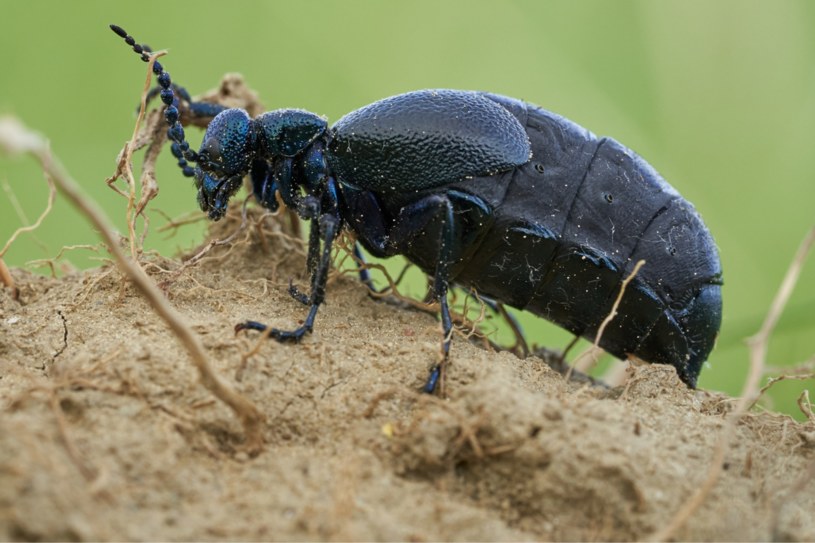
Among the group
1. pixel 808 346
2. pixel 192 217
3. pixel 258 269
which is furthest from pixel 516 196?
pixel 808 346

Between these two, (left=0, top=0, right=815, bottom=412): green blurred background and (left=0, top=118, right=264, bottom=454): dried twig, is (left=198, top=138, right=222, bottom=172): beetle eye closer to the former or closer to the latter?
(left=0, top=118, right=264, bottom=454): dried twig

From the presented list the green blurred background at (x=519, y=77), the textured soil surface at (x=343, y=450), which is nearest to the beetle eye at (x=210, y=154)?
the textured soil surface at (x=343, y=450)

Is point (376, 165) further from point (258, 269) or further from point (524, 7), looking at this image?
point (524, 7)

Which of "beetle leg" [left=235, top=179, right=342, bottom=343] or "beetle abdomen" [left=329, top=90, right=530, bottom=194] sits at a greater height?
"beetle abdomen" [left=329, top=90, right=530, bottom=194]

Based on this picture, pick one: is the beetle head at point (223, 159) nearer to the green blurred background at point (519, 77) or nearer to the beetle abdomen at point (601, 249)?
the beetle abdomen at point (601, 249)

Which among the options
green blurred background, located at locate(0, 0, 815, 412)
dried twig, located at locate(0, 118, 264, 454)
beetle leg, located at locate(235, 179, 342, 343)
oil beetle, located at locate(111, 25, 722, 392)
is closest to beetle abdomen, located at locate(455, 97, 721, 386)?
oil beetle, located at locate(111, 25, 722, 392)
